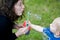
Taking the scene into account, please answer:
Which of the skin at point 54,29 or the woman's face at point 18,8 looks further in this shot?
the skin at point 54,29

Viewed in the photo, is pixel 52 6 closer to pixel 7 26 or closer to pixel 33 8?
pixel 33 8

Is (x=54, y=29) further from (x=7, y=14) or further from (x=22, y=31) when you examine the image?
(x=7, y=14)

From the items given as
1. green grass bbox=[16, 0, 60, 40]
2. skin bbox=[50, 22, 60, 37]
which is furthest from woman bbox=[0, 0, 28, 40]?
green grass bbox=[16, 0, 60, 40]

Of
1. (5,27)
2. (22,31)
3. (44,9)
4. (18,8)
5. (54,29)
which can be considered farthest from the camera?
(44,9)

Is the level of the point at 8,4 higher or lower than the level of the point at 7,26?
higher

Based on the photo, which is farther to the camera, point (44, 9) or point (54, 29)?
point (44, 9)

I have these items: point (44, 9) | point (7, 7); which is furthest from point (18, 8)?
point (44, 9)

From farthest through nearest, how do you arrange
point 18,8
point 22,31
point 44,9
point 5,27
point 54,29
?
1. point 44,9
2. point 54,29
3. point 22,31
4. point 18,8
5. point 5,27

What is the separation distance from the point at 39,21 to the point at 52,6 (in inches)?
25.2

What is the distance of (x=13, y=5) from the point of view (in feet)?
7.98

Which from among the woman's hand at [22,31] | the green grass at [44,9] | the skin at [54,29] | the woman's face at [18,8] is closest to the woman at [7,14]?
the woman's face at [18,8]

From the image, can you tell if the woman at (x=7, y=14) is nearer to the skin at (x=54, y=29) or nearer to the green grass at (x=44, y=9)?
the skin at (x=54, y=29)

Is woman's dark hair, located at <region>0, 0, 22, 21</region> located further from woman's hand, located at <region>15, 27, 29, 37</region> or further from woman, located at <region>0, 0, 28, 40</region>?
woman's hand, located at <region>15, 27, 29, 37</region>

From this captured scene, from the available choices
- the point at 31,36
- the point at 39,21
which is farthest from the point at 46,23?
the point at 31,36
